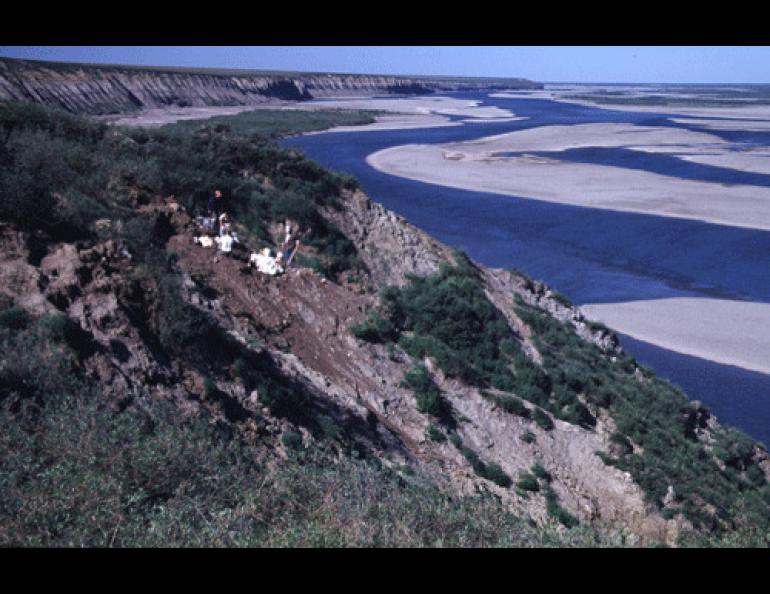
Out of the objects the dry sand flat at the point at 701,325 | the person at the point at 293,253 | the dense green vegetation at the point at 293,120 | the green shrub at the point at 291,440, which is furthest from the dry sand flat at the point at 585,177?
the green shrub at the point at 291,440

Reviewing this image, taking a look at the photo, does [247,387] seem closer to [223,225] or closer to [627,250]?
[223,225]

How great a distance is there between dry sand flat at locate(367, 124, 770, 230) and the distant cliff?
2945 centimetres

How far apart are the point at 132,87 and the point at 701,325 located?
268 feet

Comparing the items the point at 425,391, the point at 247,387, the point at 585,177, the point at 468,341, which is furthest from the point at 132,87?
the point at 247,387

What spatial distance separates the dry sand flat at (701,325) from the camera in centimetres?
1991

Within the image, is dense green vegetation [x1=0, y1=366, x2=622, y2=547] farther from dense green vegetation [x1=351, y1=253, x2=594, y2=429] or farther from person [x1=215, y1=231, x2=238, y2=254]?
dense green vegetation [x1=351, y1=253, x2=594, y2=429]

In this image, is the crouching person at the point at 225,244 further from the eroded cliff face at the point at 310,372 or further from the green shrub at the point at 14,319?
the green shrub at the point at 14,319

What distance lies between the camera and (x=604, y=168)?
172ft

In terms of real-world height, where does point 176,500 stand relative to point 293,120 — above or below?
below

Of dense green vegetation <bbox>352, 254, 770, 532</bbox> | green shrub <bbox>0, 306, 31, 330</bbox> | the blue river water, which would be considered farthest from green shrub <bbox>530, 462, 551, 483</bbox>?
green shrub <bbox>0, 306, 31, 330</bbox>

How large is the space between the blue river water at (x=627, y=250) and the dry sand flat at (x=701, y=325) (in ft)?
2.32

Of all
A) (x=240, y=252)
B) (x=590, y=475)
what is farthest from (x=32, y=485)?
(x=590, y=475)

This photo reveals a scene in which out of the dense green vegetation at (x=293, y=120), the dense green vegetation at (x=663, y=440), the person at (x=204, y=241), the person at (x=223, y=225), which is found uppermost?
the dense green vegetation at (x=293, y=120)

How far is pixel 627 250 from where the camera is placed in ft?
105
